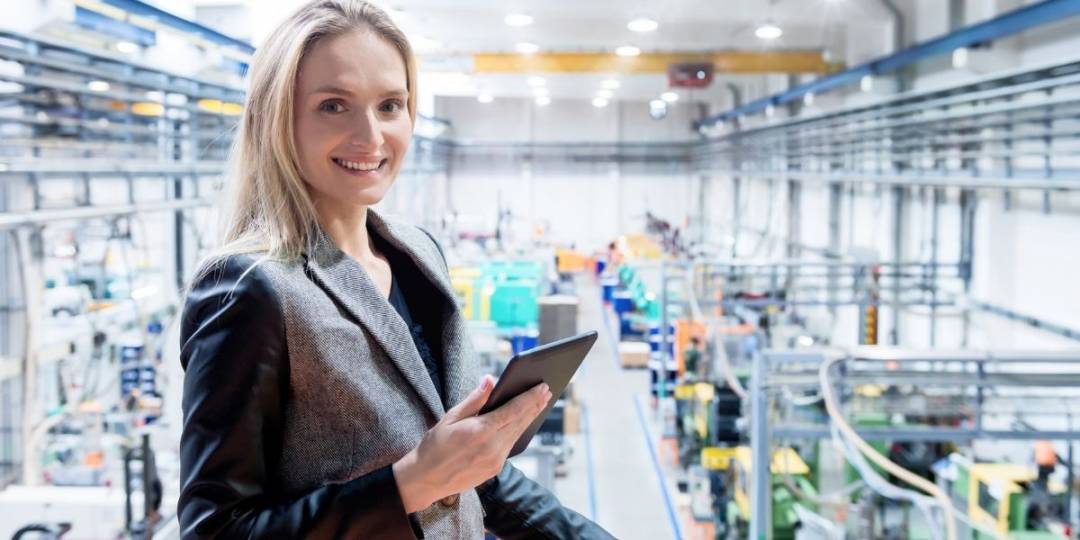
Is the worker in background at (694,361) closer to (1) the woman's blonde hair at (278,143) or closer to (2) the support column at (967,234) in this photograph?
(2) the support column at (967,234)

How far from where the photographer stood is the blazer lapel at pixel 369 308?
0.77m

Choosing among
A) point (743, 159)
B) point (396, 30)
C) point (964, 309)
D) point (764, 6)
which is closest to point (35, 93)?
point (396, 30)

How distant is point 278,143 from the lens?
2.55ft

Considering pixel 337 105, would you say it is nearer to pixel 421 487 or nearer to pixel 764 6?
pixel 421 487

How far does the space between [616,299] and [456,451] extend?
11709 mm

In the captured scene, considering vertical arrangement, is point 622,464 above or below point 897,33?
below

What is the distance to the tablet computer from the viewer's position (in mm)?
710

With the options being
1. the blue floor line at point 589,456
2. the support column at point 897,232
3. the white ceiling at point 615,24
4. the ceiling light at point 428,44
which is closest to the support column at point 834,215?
the white ceiling at point 615,24

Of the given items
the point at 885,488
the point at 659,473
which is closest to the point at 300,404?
the point at 885,488

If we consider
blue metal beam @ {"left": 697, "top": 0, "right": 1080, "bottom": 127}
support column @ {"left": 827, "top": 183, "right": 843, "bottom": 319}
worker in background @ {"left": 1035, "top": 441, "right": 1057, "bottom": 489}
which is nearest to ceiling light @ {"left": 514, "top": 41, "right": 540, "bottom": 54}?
blue metal beam @ {"left": 697, "top": 0, "right": 1080, "bottom": 127}

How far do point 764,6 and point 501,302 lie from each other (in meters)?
3.14

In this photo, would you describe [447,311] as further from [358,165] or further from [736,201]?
[736,201]

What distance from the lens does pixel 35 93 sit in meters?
3.44

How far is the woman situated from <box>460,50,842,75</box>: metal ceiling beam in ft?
30.4
